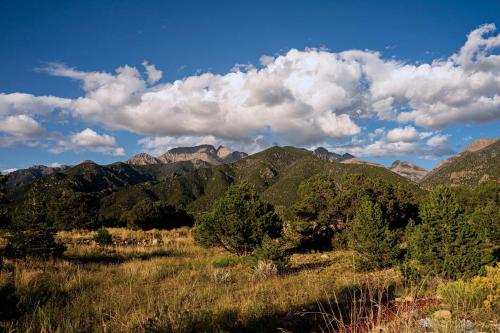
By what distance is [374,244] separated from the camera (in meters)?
13.3

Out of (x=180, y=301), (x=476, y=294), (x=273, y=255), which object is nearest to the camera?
(x=180, y=301)

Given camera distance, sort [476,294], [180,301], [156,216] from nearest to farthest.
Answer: [180,301], [476,294], [156,216]

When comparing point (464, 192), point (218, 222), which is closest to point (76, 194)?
point (218, 222)

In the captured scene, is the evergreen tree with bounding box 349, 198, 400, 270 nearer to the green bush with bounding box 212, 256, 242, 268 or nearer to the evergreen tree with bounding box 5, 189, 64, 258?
the green bush with bounding box 212, 256, 242, 268

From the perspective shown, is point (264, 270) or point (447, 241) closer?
point (264, 270)

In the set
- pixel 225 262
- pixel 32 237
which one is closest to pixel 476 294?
pixel 225 262

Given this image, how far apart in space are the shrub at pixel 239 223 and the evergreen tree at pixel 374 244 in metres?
4.76

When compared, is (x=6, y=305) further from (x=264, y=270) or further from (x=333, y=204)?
(x=333, y=204)

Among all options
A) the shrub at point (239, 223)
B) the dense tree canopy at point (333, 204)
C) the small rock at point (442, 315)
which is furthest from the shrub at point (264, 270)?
the dense tree canopy at point (333, 204)

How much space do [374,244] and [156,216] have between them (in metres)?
28.1

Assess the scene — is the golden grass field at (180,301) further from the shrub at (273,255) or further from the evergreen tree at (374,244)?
the evergreen tree at (374,244)

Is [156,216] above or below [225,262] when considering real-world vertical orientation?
above

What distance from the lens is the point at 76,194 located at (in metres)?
31.9

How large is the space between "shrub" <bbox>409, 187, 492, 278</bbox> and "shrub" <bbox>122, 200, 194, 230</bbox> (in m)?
27.9
